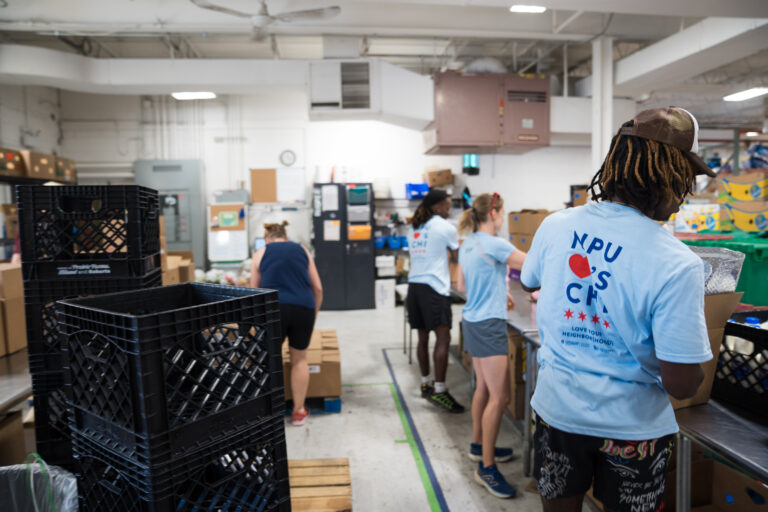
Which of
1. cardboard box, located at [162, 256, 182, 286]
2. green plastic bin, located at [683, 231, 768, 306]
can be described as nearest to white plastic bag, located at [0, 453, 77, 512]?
cardboard box, located at [162, 256, 182, 286]

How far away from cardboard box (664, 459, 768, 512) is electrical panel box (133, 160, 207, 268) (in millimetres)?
6764

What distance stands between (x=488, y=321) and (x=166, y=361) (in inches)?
69.2

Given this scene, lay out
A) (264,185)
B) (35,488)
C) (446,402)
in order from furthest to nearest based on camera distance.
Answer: (264,185) < (446,402) < (35,488)

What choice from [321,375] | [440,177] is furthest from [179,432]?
[440,177]

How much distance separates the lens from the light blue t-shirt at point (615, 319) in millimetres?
1047

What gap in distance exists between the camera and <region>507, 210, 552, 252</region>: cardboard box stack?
418cm

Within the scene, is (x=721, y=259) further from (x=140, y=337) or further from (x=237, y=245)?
(x=237, y=245)

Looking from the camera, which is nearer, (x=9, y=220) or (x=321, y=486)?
(x=321, y=486)

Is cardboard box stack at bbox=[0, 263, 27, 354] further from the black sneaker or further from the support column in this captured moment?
the support column

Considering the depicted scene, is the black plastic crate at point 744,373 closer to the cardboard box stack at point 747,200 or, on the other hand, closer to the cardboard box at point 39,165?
the cardboard box stack at point 747,200

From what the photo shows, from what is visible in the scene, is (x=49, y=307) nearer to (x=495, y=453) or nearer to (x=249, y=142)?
(x=495, y=453)

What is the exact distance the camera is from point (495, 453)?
276cm

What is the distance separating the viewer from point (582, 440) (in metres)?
1.22

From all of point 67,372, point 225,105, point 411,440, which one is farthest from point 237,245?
point 67,372
